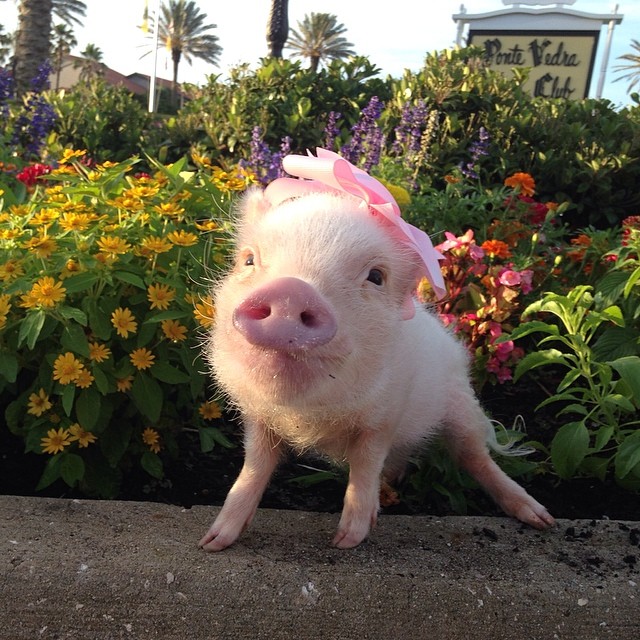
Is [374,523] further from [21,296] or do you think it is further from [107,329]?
[21,296]

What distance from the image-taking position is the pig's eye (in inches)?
52.2

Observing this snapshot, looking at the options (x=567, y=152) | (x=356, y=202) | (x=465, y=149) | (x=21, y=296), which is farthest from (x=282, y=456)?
(x=567, y=152)

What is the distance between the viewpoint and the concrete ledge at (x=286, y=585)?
141cm

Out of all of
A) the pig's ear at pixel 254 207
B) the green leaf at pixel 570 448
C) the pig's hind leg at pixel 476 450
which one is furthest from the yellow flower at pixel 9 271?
the green leaf at pixel 570 448

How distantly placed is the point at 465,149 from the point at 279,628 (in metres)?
3.98

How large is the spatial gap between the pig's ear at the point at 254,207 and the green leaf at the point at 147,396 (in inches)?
21.6

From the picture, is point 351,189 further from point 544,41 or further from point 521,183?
point 544,41

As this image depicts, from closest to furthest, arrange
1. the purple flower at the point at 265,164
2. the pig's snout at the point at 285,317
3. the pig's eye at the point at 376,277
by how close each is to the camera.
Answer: the pig's snout at the point at 285,317 < the pig's eye at the point at 376,277 < the purple flower at the point at 265,164

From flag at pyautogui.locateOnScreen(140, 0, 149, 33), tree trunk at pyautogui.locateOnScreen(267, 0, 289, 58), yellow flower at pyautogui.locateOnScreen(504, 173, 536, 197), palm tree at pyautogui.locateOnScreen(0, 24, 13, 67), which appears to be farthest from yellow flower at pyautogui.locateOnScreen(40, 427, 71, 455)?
palm tree at pyautogui.locateOnScreen(0, 24, 13, 67)

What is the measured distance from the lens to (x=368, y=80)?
18.5 feet

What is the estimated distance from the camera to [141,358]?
178cm

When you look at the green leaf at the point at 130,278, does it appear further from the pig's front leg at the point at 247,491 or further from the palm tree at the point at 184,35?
the palm tree at the point at 184,35

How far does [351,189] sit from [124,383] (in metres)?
0.81

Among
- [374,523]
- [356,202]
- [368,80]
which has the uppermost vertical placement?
[368,80]
